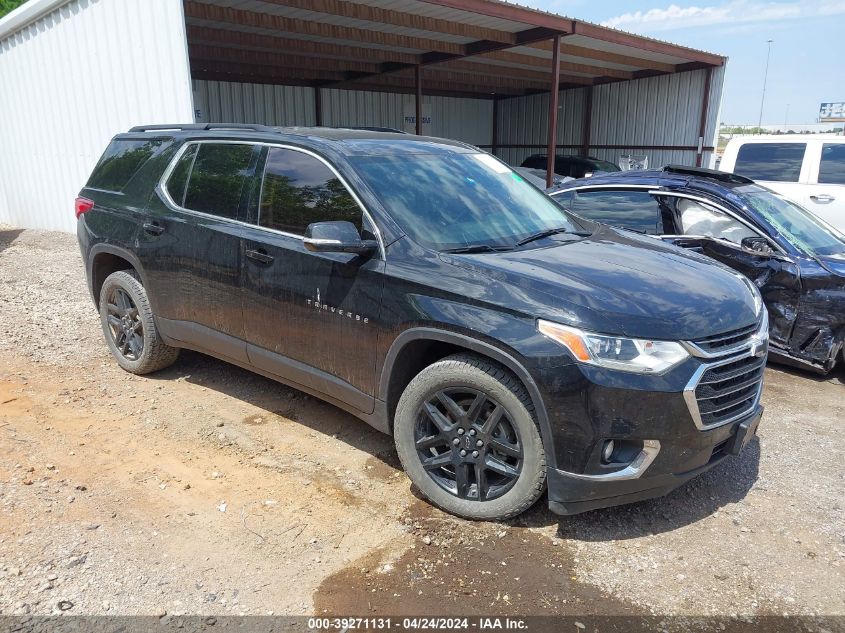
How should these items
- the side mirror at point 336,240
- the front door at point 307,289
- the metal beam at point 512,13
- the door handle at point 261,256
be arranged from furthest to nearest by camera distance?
the metal beam at point 512,13, the door handle at point 261,256, the front door at point 307,289, the side mirror at point 336,240

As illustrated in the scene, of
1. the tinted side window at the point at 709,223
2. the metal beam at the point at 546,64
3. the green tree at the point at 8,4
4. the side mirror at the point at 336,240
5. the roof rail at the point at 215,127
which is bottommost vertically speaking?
the tinted side window at the point at 709,223

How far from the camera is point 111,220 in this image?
484 centimetres

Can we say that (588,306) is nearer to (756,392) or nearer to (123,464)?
(756,392)

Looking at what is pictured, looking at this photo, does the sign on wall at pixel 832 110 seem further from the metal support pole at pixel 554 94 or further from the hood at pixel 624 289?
the hood at pixel 624 289

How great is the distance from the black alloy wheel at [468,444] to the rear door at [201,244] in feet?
4.94

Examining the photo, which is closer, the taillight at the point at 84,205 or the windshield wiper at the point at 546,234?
the windshield wiper at the point at 546,234

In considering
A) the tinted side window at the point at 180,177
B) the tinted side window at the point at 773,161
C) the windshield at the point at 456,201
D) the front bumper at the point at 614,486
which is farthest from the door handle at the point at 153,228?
the tinted side window at the point at 773,161

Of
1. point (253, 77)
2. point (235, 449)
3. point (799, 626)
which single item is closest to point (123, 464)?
point (235, 449)

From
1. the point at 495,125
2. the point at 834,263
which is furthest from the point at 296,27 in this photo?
the point at 495,125

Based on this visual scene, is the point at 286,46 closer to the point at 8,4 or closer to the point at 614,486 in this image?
the point at 614,486

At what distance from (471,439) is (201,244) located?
2.25 m

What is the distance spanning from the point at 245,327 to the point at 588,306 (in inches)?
87.1

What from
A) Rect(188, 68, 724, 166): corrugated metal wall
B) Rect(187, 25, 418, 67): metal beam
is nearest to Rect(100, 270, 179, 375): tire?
Rect(187, 25, 418, 67): metal beam

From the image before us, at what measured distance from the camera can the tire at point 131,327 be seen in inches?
187
